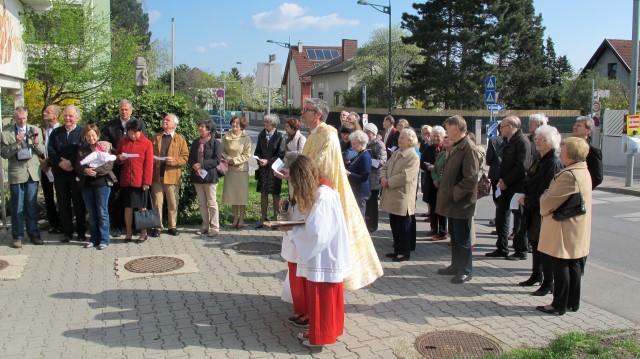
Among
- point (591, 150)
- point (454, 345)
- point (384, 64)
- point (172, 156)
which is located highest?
Answer: point (384, 64)

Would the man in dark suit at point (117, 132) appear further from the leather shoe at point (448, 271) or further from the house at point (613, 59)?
Answer: the house at point (613, 59)

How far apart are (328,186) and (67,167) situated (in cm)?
479

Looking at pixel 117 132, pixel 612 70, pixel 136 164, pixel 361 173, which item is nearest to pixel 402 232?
pixel 361 173

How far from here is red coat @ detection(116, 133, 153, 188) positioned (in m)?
7.88

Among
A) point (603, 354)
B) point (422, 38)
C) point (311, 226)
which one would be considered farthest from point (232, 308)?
point (422, 38)

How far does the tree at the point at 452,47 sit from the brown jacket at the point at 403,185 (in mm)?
31734

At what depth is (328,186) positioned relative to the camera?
15.2 ft

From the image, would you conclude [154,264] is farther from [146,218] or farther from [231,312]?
[231,312]

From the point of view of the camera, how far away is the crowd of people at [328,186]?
15.1 ft

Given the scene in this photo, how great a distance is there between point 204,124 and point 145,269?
265cm

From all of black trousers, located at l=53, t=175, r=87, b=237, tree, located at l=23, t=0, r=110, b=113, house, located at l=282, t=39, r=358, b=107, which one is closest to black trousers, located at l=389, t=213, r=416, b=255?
black trousers, located at l=53, t=175, r=87, b=237

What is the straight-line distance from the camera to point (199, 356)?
450cm

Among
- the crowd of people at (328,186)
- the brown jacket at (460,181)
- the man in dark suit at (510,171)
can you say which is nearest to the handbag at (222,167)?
the crowd of people at (328,186)

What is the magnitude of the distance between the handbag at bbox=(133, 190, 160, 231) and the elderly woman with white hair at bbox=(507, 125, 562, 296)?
16.1 ft
